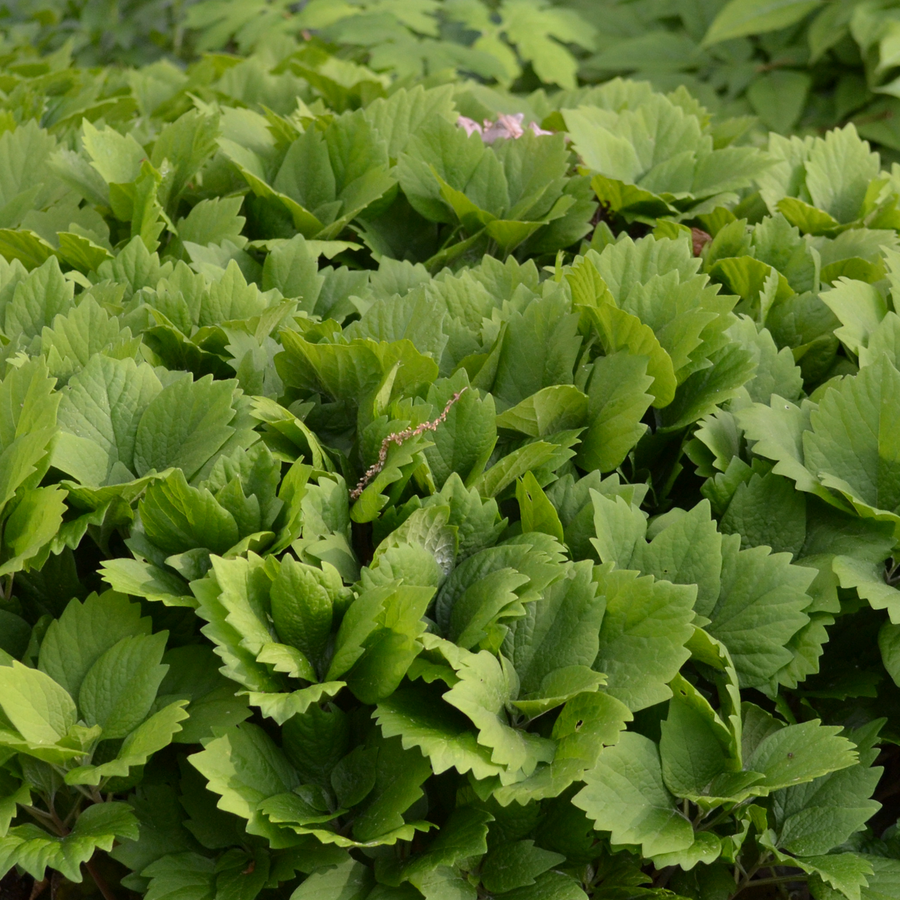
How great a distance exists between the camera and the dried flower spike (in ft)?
4.16

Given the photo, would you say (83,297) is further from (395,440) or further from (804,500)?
(804,500)

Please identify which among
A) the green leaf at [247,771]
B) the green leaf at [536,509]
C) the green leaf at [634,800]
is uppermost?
the green leaf at [536,509]

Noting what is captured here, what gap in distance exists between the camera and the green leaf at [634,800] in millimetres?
1094

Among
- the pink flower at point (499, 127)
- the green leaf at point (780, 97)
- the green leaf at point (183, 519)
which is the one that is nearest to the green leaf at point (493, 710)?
the green leaf at point (183, 519)

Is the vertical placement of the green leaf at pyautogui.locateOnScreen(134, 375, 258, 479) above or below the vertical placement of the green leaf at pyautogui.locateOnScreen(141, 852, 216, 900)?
above

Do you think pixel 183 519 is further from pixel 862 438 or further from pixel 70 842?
pixel 862 438

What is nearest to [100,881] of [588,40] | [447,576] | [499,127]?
[447,576]

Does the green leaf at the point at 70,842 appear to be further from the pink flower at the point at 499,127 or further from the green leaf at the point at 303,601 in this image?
the pink flower at the point at 499,127

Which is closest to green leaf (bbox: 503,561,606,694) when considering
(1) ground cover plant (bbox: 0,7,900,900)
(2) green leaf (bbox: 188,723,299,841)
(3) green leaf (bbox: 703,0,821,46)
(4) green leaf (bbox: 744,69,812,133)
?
(1) ground cover plant (bbox: 0,7,900,900)

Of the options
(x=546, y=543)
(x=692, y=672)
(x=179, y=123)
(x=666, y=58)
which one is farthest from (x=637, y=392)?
(x=666, y=58)

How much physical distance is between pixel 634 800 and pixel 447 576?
1.17 ft

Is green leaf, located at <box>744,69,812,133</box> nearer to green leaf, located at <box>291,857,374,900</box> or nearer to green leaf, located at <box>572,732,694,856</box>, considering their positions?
green leaf, located at <box>572,732,694,856</box>

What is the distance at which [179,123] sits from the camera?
1.86 m

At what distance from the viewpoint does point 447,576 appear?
1.24 m
